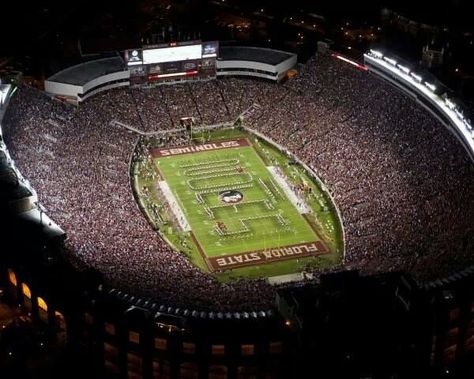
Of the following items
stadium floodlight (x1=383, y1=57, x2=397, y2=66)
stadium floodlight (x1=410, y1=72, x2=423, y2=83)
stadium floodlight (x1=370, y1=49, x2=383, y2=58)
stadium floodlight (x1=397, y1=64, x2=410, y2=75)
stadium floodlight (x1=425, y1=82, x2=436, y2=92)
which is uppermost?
stadium floodlight (x1=370, y1=49, x2=383, y2=58)

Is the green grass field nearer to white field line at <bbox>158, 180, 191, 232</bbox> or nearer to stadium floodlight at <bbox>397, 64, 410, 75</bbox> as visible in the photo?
white field line at <bbox>158, 180, 191, 232</bbox>

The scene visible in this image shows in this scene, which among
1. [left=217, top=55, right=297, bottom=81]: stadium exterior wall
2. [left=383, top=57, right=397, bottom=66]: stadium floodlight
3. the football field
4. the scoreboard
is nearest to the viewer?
the football field

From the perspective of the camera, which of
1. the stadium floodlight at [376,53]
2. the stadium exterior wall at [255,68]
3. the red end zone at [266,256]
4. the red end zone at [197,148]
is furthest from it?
the stadium exterior wall at [255,68]

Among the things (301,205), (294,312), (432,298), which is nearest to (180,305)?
(294,312)

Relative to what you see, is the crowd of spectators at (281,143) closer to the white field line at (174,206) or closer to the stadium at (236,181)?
the stadium at (236,181)

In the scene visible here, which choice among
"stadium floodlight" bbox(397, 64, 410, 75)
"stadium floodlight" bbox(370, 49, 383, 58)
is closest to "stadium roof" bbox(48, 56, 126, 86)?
"stadium floodlight" bbox(370, 49, 383, 58)

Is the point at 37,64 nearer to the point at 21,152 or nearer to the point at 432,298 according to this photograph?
the point at 21,152

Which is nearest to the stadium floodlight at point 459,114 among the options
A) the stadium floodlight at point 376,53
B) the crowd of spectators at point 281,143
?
the crowd of spectators at point 281,143
